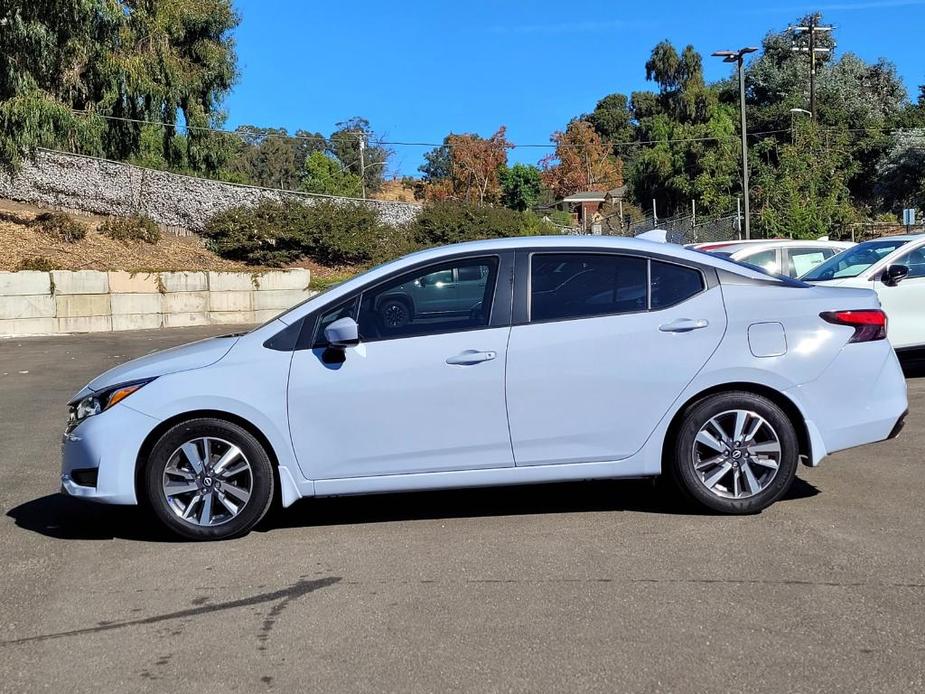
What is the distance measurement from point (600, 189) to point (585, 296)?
241ft

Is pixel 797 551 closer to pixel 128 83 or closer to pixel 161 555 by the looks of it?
pixel 161 555

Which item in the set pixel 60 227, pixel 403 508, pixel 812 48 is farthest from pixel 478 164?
pixel 403 508

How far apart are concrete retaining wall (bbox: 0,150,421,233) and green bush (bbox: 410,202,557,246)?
406cm

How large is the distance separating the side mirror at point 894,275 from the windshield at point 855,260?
0.31 meters

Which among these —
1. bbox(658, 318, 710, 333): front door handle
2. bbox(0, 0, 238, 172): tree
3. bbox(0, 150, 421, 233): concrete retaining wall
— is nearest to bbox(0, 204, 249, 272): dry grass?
bbox(0, 150, 421, 233): concrete retaining wall

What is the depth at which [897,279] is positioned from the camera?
10.2 metres

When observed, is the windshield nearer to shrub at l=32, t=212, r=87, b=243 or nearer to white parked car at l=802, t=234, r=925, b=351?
white parked car at l=802, t=234, r=925, b=351

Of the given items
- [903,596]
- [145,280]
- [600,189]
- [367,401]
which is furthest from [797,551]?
[600,189]

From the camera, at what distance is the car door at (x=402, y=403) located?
529 centimetres

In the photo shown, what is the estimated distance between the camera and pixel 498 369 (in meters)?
5.33

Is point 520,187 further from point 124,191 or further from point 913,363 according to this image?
point 913,363

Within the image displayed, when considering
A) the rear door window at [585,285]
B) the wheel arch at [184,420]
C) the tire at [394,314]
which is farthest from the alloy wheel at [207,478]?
the rear door window at [585,285]

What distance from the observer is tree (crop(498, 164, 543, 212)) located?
62094mm

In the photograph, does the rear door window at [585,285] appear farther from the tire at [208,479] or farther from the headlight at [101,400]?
the headlight at [101,400]
